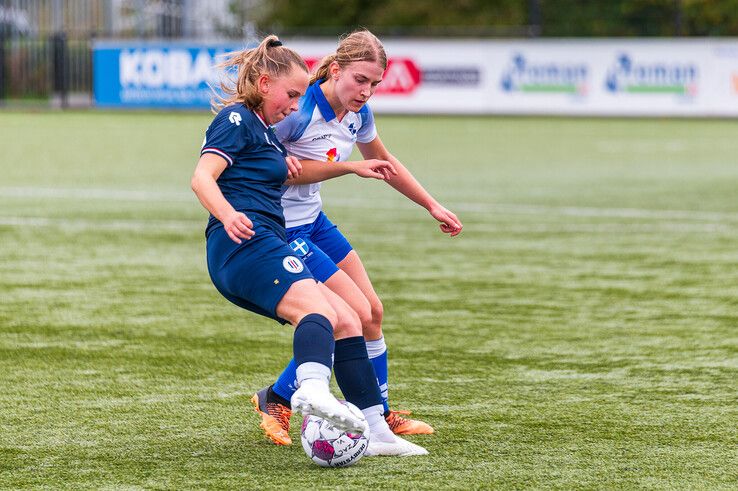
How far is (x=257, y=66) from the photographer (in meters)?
5.24

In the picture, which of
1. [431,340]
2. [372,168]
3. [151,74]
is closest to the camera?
[372,168]

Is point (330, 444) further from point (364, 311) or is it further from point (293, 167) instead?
point (293, 167)

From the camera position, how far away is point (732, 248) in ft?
39.9

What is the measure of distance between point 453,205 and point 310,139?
10012 mm

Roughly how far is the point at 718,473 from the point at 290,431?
1751mm

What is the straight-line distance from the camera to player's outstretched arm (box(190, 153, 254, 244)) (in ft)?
15.9

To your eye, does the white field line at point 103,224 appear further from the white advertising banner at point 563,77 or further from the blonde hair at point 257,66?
the white advertising banner at point 563,77

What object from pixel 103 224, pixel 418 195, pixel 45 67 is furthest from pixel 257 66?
pixel 45 67

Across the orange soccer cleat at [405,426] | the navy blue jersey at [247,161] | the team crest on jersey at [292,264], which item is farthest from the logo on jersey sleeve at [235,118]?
the orange soccer cleat at [405,426]

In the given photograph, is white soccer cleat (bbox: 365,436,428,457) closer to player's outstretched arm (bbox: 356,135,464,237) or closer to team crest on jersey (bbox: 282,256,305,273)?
team crest on jersey (bbox: 282,256,305,273)

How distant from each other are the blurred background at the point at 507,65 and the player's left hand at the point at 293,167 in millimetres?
28418

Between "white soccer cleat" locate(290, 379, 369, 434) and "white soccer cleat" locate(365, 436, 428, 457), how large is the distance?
0.57m

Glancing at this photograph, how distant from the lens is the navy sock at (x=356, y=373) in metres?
5.29

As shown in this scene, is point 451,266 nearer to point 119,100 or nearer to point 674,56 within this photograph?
point 674,56
